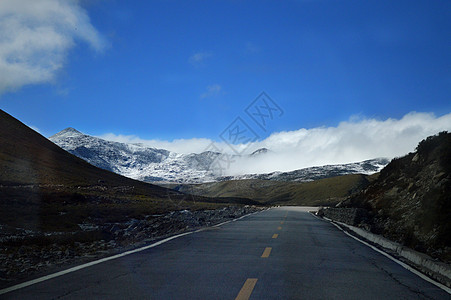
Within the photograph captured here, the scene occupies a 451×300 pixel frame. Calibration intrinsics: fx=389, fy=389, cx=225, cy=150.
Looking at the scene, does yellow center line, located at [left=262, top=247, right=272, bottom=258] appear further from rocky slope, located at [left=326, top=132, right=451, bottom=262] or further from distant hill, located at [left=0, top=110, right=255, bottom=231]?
distant hill, located at [left=0, top=110, right=255, bottom=231]

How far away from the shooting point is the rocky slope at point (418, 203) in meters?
14.1

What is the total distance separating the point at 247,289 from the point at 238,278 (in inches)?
36.1

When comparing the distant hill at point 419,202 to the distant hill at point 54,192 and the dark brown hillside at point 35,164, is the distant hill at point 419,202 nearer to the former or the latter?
the distant hill at point 54,192

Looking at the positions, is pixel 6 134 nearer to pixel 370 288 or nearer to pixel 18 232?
pixel 18 232

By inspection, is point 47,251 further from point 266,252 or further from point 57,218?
point 57,218

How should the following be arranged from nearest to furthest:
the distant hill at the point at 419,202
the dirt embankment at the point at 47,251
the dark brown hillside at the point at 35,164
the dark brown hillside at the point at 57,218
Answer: the dirt embankment at the point at 47,251
the dark brown hillside at the point at 57,218
the distant hill at the point at 419,202
the dark brown hillside at the point at 35,164

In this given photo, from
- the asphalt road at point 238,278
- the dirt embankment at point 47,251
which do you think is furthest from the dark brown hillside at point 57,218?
the asphalt road at point 238,278

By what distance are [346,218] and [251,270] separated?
2026 centimetres

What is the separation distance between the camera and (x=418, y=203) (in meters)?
19.0

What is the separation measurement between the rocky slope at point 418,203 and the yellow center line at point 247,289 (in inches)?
292

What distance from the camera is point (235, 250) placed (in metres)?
11.5

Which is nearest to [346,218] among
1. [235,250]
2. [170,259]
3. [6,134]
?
[235,250]

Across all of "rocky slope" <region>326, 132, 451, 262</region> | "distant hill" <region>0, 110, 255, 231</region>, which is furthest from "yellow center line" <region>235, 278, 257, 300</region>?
"distant hill" <region>0, 110, 255, 231</region>

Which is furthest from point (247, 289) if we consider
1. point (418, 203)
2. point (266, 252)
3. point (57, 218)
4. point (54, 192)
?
point (54, 192)
